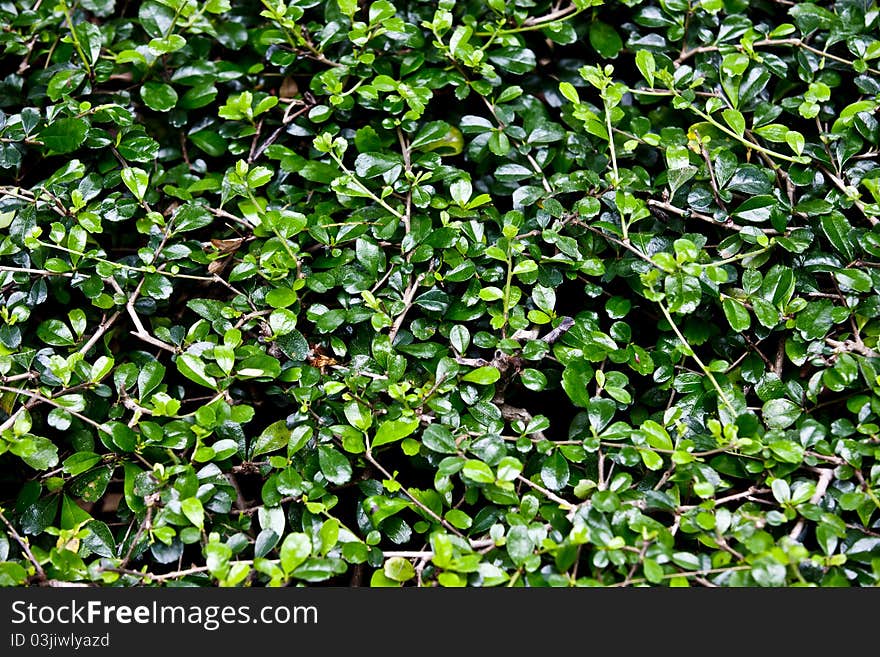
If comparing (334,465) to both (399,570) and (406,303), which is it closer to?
(399,570)

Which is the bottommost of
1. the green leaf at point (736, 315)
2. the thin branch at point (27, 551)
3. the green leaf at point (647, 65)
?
the thin branch at point (27, 551)

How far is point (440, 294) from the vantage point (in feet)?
4.29

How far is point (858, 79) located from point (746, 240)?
45cm

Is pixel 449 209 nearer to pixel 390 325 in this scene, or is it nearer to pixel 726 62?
pixel 390 325

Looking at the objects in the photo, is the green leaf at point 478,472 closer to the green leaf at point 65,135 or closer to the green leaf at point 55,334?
the green leaf at point 55,334

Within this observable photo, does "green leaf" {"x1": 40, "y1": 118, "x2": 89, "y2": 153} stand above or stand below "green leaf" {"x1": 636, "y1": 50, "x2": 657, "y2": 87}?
below

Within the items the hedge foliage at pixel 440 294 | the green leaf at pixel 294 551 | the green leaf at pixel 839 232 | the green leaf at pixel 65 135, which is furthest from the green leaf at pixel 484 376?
the green leaf at pixel 65 135

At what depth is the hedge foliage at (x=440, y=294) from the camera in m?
1.11

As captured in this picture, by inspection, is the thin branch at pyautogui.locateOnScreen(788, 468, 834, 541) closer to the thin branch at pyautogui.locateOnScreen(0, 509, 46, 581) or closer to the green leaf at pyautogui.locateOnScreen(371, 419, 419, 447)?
the green leaf at pyautogui.locateOnScreen(371, 419, 419, 447)

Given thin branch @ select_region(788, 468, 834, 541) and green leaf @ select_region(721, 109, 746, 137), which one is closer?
thin branch @ select_region(788, 468, 834, 541)

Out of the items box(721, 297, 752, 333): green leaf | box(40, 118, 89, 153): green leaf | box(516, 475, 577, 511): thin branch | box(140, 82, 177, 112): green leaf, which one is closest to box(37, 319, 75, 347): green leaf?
box(40, 118, 89, 153): green leaf

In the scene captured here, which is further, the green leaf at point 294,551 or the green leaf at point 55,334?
the green leaf at point 55,334

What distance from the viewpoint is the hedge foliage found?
1.11 m

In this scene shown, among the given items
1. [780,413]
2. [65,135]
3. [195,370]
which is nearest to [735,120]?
[780,413]
